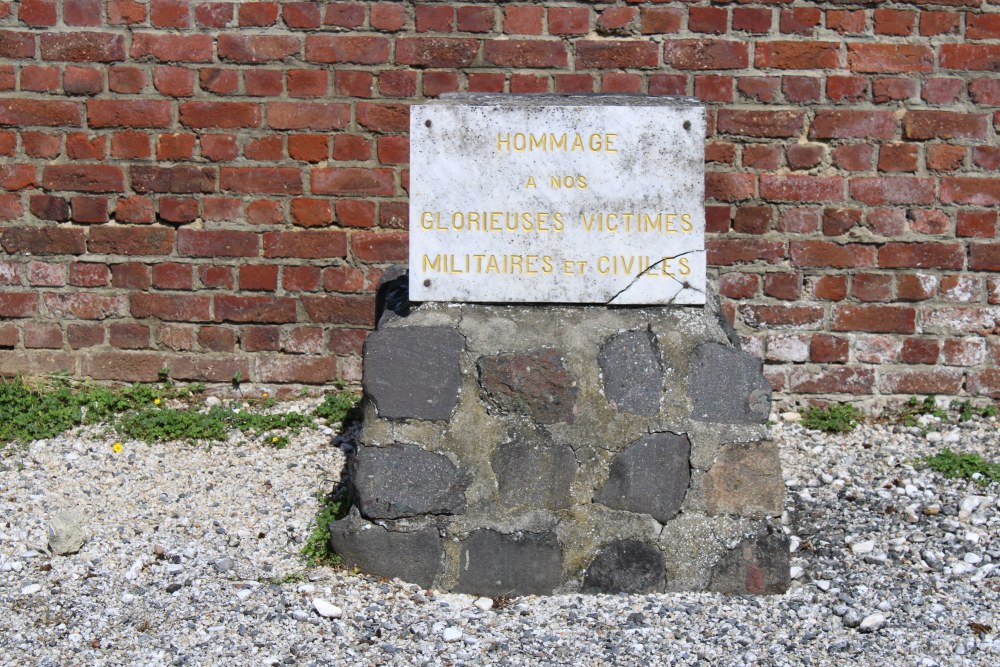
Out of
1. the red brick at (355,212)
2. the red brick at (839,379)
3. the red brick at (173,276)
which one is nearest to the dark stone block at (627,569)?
the red brick at (839,379)

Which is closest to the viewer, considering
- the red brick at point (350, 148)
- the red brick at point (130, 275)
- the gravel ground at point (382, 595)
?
the gravel ground at point (382, 595)

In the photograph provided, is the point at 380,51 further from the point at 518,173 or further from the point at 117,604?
the point at 117,604

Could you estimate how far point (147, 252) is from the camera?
446 centimetres

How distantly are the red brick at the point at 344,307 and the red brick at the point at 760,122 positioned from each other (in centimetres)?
A: 156

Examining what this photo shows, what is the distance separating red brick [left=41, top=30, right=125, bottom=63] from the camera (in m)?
4.35

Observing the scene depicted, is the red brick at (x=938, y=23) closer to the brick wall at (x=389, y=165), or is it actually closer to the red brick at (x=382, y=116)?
the brick wall at (x=389, y=165)

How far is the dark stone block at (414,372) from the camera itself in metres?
3.14

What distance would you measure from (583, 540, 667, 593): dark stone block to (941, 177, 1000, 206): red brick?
2.14m

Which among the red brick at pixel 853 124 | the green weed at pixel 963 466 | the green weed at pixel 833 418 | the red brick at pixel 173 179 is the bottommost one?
the green weed at pixel 963 466

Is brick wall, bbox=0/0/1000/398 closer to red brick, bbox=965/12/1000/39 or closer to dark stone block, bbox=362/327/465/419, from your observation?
red brick, bbox=965/12/1000/39

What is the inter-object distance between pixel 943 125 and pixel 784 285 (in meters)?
0.86

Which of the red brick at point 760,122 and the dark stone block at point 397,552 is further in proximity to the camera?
the red brick at point 760,122

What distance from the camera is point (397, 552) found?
312 cm

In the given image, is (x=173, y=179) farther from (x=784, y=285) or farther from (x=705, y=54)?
(x=784, y=285)
